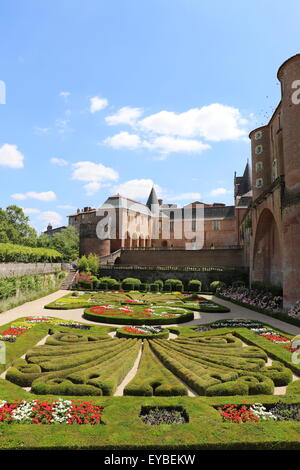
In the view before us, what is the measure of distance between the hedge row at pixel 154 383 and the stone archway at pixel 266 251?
18.8 meters

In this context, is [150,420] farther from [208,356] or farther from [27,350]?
[27,350]

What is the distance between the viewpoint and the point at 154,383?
7.65 meters

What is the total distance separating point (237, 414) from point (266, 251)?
22.8 meters

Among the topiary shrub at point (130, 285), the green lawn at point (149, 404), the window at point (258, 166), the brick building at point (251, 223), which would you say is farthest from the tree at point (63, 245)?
the green lawn at point (149, 404)

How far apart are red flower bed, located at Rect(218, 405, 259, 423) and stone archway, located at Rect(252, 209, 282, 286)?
2011 centimetres

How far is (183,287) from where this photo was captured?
33281 millimetres

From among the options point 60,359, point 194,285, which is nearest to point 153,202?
point 194,285

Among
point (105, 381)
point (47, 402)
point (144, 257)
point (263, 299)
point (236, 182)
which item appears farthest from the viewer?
point (236, 182)

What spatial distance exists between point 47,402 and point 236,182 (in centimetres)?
5665

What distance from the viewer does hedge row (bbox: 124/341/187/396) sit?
7.22 metres

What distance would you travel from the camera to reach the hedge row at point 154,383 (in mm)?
7223

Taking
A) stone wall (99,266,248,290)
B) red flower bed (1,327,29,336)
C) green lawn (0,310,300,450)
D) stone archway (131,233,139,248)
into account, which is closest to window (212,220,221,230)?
stone archway (131,233,139,248)

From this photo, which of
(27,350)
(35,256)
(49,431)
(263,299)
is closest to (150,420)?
(49,431)

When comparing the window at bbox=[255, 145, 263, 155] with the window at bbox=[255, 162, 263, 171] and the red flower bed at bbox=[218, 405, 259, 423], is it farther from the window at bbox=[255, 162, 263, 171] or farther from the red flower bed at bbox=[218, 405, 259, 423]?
the red flower bed at bbox=[218, 405, 259, 423]
